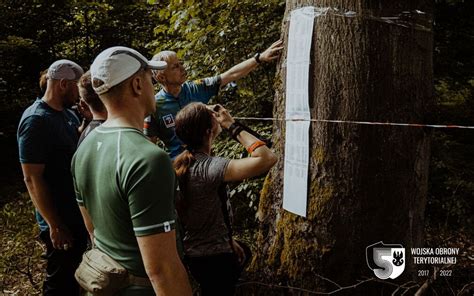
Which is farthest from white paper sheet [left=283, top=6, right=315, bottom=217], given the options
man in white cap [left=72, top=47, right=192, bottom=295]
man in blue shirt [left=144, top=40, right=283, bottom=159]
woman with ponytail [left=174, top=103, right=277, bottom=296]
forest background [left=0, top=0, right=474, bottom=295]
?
man in white cap [left=72, top=47, right=192, bottom=295]

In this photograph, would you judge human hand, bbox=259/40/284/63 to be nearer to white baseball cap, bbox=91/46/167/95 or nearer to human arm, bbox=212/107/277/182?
human arm, bbox=212/107/277/182

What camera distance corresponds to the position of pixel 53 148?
3.48m

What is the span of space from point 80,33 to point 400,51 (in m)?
9.34

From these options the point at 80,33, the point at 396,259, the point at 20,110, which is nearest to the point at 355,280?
the point at 396,259

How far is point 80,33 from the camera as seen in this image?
1079cm

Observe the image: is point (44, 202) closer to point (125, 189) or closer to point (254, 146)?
point (254, 146)

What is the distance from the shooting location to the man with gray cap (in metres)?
3.39

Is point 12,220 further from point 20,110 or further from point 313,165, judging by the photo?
point 313,165

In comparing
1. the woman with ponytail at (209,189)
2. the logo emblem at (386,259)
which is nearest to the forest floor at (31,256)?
the logo emblem at (386,259)

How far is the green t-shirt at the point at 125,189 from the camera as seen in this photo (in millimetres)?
1806

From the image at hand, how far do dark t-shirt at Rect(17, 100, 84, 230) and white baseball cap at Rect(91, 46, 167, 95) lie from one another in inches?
63.4

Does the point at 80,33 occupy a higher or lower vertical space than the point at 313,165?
higher

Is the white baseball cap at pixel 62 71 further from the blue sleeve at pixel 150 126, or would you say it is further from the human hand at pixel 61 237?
the human hand at pixel 61 237

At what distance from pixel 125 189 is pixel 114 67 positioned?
21.0 inches
